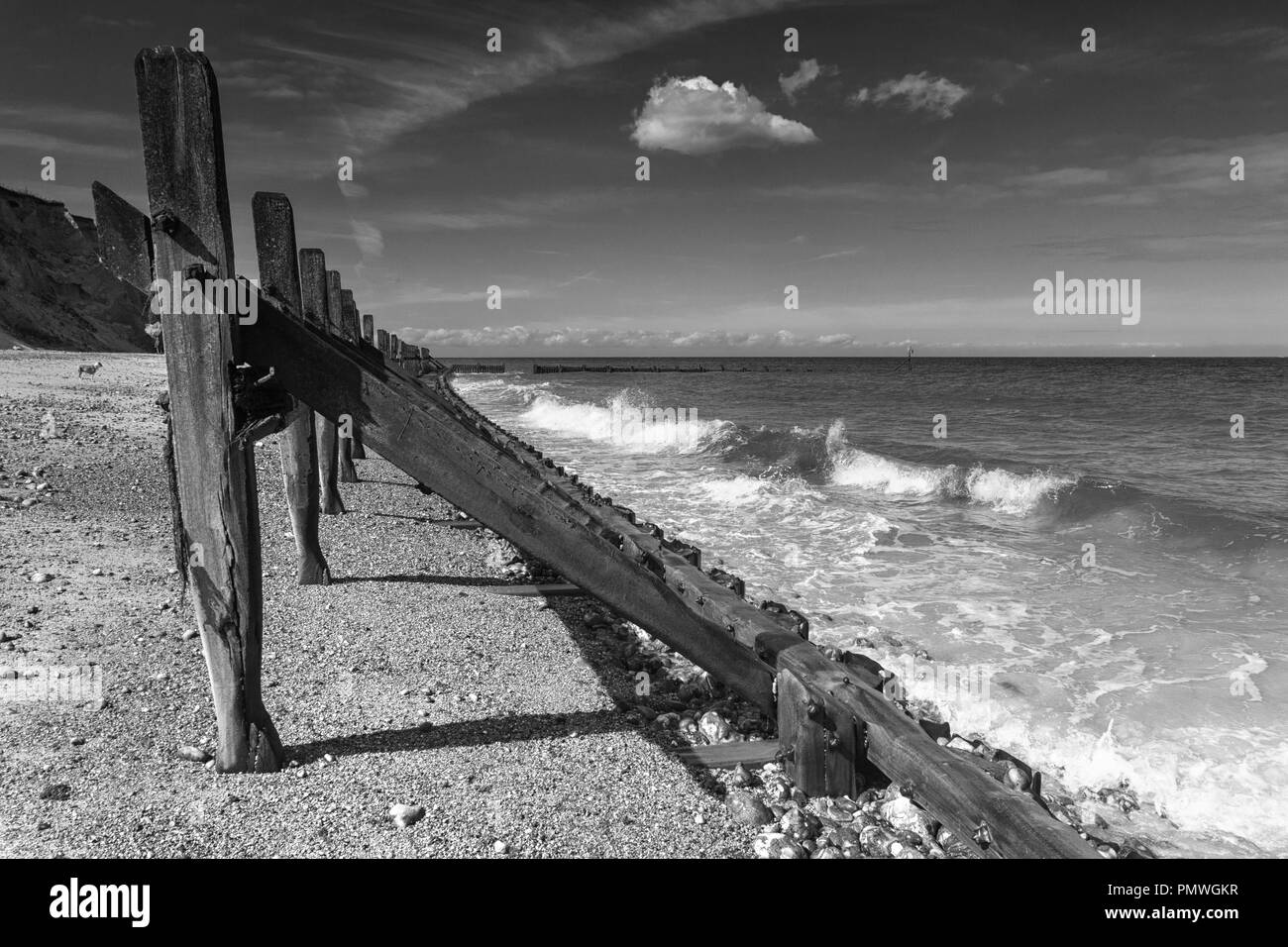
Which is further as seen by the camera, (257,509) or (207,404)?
(257,509)

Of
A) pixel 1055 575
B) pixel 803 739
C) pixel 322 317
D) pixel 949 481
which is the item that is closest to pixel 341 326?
pixel 322 317

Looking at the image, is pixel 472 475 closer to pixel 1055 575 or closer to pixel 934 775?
pixel 934 775

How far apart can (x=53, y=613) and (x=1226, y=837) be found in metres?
7.01

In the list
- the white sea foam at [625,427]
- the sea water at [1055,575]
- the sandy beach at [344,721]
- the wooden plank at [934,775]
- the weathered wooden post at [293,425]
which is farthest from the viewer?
the white sea foam at [625,427]

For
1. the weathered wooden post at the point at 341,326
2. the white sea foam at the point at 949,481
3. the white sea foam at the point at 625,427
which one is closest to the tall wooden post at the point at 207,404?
the weathered wooden post at the point at 341,326

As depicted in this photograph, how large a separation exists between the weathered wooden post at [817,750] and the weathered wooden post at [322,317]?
18.0 ft

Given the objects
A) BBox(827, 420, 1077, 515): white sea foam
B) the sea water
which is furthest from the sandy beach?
BBox(827, 420, 1077, 515): white sea foam

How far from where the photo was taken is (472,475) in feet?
11.0

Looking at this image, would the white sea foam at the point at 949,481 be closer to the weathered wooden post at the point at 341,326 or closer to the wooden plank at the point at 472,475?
the weathered wooden post at the point at 341,326

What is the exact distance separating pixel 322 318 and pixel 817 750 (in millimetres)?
6861

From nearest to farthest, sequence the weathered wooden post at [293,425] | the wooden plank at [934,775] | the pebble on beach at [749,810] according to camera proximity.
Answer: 1. the wooden plank at [934,775]
2. the pebble on beach at [749,810]
3. the weathered wooden post at [293,425]

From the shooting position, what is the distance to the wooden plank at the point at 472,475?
3197mm

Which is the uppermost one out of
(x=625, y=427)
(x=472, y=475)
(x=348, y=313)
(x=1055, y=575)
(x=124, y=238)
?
(x=348, y=313)
